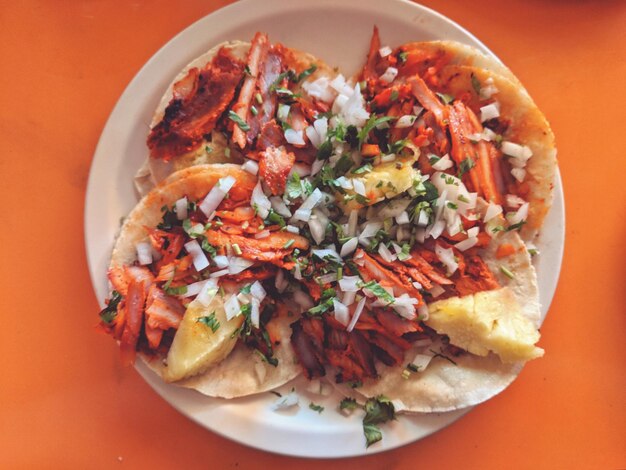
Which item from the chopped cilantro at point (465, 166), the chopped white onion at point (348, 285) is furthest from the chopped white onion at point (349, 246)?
the chopped cilantro at point (465, 166)

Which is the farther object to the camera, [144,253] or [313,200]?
[144,253]

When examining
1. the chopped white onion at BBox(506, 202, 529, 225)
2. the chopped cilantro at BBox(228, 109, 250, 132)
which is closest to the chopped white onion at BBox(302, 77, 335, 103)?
the chopped cilantro at BBox(228, 109, 250, 132)

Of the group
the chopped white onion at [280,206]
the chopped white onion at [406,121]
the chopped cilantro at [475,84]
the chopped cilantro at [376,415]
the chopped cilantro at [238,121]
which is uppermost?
the chopped cilantro at [475,84]

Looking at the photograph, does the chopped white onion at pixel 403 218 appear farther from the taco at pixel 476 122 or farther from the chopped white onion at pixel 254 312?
the chopped white onion at pixel 254 312

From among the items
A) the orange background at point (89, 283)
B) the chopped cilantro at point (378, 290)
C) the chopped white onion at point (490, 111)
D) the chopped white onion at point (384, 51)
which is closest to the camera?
the chopped cilantro at point (378, 290)

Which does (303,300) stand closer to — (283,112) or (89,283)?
(283,112)

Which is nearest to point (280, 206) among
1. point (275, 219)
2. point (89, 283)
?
point (275, 219)
